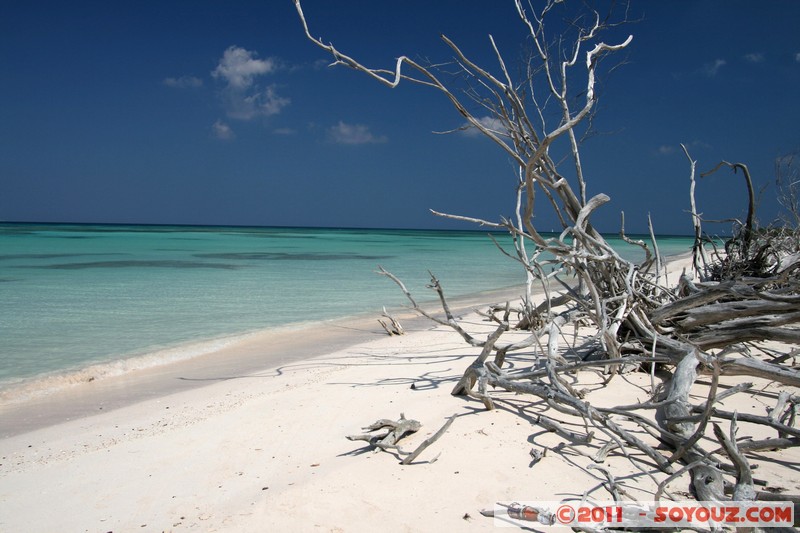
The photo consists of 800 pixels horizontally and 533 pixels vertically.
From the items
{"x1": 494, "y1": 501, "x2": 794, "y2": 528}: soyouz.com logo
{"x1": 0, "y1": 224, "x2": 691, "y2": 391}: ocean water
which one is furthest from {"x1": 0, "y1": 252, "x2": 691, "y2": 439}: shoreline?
{"x1": 494, "y1": 501, "x2": 794, "y2": 528}: soyouz.com logo

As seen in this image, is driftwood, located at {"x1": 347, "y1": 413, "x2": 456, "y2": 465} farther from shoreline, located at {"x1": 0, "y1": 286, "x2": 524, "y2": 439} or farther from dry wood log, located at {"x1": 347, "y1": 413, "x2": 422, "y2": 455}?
shoreline, located at {"x1": 0, "y1": 286, "x2": 524, "y2": 439}

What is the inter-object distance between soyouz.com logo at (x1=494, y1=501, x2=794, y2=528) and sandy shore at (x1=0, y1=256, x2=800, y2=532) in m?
0.09

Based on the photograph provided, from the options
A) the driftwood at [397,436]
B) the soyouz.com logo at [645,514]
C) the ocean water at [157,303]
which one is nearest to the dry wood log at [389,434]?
the driftwood at [397,436]

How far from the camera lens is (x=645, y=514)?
1872 millimetres

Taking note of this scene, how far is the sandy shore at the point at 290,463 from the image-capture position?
2.12 m

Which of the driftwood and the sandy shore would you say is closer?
the sandy shore

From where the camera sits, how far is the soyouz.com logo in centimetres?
174

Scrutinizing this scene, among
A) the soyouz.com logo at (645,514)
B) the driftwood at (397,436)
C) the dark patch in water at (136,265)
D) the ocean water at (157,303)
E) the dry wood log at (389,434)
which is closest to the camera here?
the soyouz.com logo at (645,514)

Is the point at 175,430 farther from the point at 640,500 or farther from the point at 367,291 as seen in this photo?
the point at 367,291

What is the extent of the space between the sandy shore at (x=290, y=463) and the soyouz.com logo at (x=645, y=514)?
95 mm

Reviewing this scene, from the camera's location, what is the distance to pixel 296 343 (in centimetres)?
627

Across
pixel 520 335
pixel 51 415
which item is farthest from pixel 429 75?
pixel 520 335

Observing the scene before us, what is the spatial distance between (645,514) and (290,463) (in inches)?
62.2

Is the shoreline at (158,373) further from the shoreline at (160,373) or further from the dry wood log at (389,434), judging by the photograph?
the dry wood log at (389,434)
